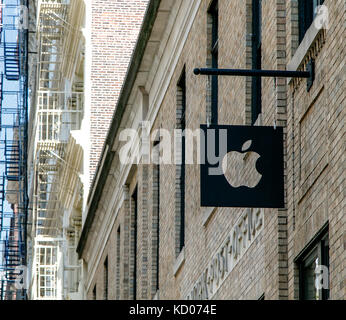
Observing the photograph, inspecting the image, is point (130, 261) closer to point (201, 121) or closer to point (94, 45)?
point (201, 121)

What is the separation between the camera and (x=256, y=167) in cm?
1534

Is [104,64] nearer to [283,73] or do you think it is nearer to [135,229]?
[135,229]

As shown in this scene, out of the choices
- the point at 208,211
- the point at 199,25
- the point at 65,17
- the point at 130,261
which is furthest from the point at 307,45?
the point at 65,17

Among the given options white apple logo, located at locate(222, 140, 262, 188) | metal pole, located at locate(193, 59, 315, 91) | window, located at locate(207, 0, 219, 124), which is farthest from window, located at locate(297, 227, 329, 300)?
window, located at locate(207, 0, 219, 124)

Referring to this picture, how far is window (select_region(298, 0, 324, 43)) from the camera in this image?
14.7m

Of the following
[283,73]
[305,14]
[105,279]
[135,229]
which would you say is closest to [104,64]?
[105,279]

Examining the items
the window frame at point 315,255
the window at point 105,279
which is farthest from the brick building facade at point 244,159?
the window at point 105,279

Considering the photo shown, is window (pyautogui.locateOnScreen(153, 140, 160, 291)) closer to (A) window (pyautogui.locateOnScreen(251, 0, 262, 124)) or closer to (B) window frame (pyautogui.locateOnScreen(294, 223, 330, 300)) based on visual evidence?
(A) window (pyautogui.locateOnScreen(251, 0, 262, 124))

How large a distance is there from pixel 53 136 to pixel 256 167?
3646cm

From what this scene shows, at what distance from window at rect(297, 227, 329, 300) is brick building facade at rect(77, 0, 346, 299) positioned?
17 mm

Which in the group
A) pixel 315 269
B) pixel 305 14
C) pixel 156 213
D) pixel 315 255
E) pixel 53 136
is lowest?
pixel 315 269

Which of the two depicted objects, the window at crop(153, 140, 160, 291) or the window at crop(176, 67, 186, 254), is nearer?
the window at crop(176, 67, 186, 254)

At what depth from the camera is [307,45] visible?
1418 cm

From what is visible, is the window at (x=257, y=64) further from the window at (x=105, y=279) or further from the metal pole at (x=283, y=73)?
the window at (x=105, y=279)
